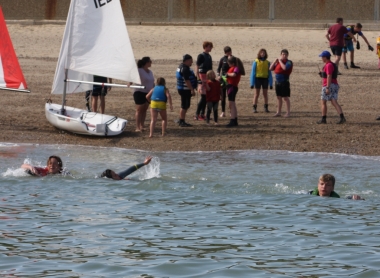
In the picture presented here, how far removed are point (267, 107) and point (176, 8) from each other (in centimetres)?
1420

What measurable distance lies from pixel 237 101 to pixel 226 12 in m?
12.2

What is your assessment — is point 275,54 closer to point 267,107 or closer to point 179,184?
point 267,107

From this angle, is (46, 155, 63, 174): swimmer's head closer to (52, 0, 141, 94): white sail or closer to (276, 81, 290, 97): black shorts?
(52, 0, 141, 94): white sail

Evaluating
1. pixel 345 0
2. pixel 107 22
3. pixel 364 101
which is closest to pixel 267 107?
pixel 364 101

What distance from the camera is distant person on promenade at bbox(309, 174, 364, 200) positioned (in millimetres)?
11875

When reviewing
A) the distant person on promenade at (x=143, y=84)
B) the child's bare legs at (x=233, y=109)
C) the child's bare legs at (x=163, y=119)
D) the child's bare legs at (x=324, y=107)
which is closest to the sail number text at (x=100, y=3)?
the distant person on promenade at (x=143, y=84)

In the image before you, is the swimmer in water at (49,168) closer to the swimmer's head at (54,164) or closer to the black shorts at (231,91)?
the swimmer's head at (54,164)

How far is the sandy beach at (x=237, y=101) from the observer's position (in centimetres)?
1702

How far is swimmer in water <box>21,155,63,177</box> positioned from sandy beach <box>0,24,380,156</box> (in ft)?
10.6

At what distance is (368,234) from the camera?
10500mm

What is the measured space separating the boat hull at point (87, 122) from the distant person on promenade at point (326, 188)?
236 inches

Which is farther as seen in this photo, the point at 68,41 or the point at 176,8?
the point at 176,8

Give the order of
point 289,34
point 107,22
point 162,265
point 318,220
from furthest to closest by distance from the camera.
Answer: point 289,34, point 107,22, point 318,220, point 162,265

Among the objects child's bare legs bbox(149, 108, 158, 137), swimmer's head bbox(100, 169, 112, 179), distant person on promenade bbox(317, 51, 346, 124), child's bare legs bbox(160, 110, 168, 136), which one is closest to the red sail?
child's bare legs bbox(149, 108, 158, 137)
